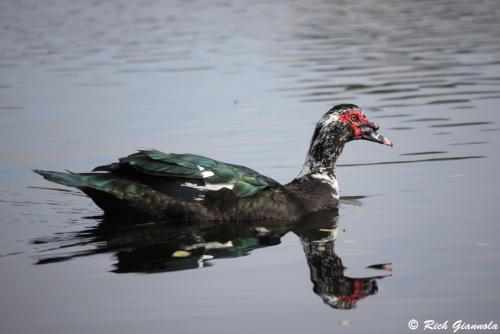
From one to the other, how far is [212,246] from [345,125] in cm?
300

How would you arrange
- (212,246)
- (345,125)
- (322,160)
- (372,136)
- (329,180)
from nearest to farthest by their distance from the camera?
(212,246) < (329,180) < (322,160) < (345,125) < (372,136)

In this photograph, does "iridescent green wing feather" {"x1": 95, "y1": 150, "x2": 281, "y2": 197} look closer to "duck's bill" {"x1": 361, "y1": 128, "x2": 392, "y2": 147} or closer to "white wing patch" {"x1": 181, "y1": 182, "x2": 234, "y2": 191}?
"white wing patch" {"x1": 181, "y1": 182, "x2": 234, "y2": 191}

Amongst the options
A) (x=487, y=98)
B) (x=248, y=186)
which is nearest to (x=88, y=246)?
(x=248, y=186)

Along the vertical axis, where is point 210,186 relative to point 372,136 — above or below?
below

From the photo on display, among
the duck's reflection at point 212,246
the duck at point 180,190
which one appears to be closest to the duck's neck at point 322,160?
the duck's reflection at point 212,246

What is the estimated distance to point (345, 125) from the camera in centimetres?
1203

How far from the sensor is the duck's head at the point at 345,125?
39.2 feet

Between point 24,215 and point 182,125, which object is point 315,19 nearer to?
point 182,125

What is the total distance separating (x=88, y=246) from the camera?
9758mm

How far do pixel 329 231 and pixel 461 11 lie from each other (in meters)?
25.2

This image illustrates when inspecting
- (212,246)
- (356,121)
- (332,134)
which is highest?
(356,121)

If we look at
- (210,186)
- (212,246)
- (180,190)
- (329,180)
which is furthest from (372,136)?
(212,246)

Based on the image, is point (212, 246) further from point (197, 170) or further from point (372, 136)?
point (372, 136)

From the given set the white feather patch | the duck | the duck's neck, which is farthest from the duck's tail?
the white feather patch
